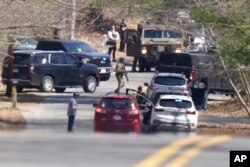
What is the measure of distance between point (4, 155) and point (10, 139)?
0.40m

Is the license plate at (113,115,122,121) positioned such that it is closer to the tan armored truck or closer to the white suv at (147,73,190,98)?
the white suv at (147,73,190,98)

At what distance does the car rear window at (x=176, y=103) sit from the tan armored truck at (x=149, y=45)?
1789 cm

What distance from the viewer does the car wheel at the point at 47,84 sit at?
32.2 metres

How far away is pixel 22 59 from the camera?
31750 mm

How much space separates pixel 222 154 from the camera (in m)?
4.23

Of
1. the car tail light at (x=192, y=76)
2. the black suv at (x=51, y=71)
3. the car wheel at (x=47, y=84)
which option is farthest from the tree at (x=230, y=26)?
the car wheel at (x=47, y=84)

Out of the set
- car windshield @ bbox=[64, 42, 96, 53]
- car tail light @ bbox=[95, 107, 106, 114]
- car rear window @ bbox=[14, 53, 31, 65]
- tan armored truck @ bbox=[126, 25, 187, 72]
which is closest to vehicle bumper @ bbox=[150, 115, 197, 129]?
car tail light @ bbox=[95, 107, 106, 114]

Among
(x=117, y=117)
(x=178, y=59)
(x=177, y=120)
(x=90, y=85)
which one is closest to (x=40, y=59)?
(x=90, y=85)

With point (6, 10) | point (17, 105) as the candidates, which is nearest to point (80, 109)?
point (17, 105)

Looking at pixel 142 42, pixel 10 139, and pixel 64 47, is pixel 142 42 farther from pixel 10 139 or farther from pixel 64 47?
pixel 10 139

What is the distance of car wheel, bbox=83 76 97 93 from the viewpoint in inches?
1316

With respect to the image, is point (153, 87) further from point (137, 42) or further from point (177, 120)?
point (137, 42)

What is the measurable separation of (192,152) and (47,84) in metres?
28.4

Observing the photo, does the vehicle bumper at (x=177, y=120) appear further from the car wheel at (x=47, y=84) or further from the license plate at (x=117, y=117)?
the car wheel at (x=47, y=84)
